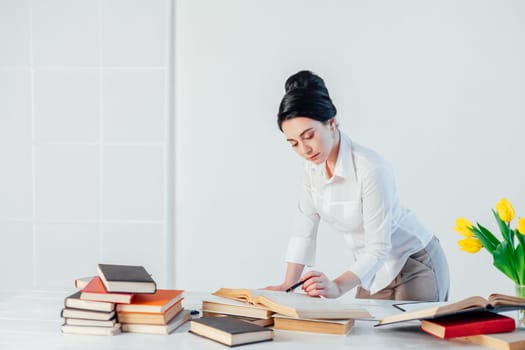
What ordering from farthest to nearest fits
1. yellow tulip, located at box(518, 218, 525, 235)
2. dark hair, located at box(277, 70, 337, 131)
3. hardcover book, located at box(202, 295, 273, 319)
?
1. dark hair, located at box(277, 70, 337, 131)
2. hardcover book, located at box(202, 295, 273, 319)
3. yellow tulip, located at box(518, 218, 525, 235)

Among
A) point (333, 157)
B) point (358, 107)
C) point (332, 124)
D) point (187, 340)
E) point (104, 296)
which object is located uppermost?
point (358, 107)

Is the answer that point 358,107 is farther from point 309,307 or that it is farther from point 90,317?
point 90,317

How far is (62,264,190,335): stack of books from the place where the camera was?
182 cm

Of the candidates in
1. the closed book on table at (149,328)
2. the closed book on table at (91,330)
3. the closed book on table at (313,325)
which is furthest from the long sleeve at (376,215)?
the closed book on table at (91,330)

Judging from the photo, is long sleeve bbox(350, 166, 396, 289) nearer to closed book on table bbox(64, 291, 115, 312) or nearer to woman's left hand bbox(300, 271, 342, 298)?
woman's left hand bbox(300, 271, 342, 298)

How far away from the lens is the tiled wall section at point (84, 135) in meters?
4.26

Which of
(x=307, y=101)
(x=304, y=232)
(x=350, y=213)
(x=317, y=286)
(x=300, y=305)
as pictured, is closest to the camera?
(x=300, y=305)

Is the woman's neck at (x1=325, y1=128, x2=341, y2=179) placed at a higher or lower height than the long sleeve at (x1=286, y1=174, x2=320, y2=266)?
higher

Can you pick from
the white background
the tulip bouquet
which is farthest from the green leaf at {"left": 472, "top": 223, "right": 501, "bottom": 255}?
the white background

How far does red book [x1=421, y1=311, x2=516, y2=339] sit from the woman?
416 mm

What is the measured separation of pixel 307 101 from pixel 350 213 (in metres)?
0.44

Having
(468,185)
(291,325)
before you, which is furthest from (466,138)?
(291,325)

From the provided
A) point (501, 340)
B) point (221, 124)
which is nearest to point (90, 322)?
point (501, 340)

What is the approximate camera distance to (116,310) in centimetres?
184
